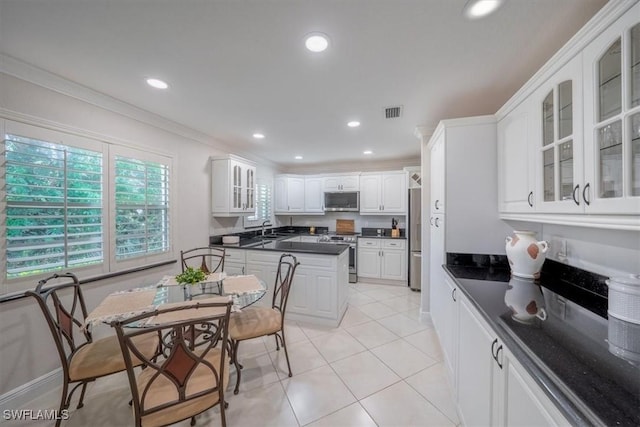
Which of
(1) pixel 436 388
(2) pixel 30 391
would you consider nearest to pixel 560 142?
(1) pixel 436 388

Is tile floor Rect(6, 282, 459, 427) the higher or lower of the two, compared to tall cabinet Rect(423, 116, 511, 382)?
lower

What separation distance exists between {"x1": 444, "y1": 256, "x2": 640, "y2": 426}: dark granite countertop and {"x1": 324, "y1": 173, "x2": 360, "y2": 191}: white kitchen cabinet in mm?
3526

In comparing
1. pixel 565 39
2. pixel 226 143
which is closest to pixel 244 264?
pixel 226 143

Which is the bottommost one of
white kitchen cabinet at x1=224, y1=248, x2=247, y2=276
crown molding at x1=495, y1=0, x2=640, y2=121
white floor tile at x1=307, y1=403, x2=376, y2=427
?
white floor tile at x1=307, y1=403, x2=376, y2=427

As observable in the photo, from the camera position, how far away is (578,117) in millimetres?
1160

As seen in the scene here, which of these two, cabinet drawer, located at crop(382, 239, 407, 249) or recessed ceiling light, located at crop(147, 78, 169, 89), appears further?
cabinet drawer, located at crop(382, 239, 407, 249)

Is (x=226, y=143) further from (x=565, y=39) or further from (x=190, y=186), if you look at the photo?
(x=565, y=39)

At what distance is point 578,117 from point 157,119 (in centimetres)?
353

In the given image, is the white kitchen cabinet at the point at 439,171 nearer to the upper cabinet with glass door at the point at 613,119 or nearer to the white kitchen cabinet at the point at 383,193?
the upper cabinet with glass door at the point at 613,119

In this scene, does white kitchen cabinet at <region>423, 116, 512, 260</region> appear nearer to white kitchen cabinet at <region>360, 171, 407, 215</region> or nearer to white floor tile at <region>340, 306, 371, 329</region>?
white floor tile at <region>340, 306, 371, 329</region>

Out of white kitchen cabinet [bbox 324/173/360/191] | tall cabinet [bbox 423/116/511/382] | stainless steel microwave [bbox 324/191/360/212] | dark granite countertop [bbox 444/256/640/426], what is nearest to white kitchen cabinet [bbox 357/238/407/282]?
stainless steel microwave [bbox 324/191/360/212]

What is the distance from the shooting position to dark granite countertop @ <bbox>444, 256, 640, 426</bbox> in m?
0.64

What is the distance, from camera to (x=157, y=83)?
2.01 m

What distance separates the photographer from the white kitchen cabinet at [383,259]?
444 cm
